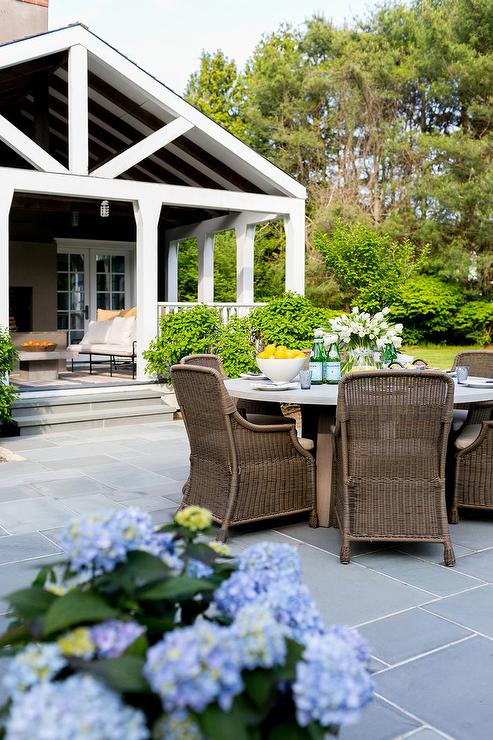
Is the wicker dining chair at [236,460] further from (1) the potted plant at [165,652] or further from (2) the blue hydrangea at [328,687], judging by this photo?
(2) the blue hydrangea at [328,687]

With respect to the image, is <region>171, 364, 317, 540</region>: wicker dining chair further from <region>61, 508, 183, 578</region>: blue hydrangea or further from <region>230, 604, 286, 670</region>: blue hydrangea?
<region>230, 604, 286, 670</region>: blue hydrangea

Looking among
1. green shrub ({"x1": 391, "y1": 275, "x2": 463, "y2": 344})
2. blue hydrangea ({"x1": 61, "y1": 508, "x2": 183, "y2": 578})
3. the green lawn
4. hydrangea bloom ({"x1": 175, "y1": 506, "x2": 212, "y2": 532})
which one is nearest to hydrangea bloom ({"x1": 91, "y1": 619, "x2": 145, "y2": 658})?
blue hydrangea ({"x1": 61, "y1": 508, "x2": 183, "y2": 578})

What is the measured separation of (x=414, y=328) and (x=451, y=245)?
2.61 m

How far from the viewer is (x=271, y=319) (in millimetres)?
9000

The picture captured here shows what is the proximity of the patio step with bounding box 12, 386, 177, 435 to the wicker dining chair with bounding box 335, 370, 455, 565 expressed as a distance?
473cm

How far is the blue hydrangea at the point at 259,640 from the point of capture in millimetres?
1088

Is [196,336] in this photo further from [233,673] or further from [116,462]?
[233,673]

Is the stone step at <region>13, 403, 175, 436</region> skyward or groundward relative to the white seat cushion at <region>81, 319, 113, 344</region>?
groundward

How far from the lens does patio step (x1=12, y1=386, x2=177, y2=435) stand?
7.50m

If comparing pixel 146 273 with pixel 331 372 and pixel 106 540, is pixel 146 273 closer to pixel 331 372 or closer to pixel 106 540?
pixel 331 372

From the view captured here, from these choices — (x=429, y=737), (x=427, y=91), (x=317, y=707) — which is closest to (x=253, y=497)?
(x=429, y=737)

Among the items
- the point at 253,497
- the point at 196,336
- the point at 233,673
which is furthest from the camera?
the point at 196,336

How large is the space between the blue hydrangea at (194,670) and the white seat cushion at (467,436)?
3.31m

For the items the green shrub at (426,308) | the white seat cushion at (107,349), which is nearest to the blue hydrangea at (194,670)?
the white seat cushion at (107,349)
